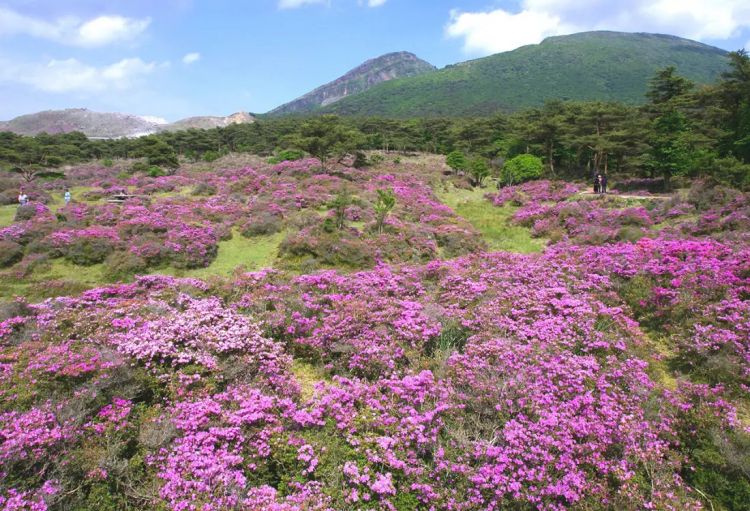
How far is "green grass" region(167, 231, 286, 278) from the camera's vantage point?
13849 mm

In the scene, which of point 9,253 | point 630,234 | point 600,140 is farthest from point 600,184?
point 9,253

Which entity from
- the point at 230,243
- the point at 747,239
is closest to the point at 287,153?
the point at 230,243

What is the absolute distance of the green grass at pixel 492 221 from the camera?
59.8 ft

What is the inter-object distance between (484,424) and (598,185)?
26668mm

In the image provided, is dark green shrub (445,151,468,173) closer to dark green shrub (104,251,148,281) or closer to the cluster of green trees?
the cluster of green trees

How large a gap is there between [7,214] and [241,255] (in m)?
15.7

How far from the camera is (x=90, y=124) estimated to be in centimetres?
15625

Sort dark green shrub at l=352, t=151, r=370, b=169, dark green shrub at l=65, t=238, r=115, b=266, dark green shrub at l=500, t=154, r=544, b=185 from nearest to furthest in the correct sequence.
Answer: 1. dark green shrub at l=65, t=238, r=115, b=266
2. dark green shrub at l=500, t=154, r=544, b=185
3. dark green shrub at l=352, t=151, r=370, b=169

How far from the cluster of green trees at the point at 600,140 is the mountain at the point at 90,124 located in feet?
328

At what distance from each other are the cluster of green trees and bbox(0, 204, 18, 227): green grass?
2155 centimetres

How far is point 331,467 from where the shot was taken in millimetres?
4922

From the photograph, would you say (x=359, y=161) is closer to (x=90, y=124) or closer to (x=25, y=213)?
(x=25, y=213)

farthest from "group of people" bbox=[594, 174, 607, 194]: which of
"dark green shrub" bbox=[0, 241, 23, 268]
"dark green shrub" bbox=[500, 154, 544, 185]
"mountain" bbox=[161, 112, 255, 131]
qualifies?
"mountain" bbox=[161, 112, 255, 131]

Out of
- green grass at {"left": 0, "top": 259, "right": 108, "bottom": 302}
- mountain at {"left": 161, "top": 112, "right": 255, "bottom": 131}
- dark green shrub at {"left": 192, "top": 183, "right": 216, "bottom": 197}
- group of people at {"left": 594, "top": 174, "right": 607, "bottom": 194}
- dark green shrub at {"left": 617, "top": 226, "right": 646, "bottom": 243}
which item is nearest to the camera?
green grass at {"left": 0, "top": 259, "right": 108, "bottom": 302}
